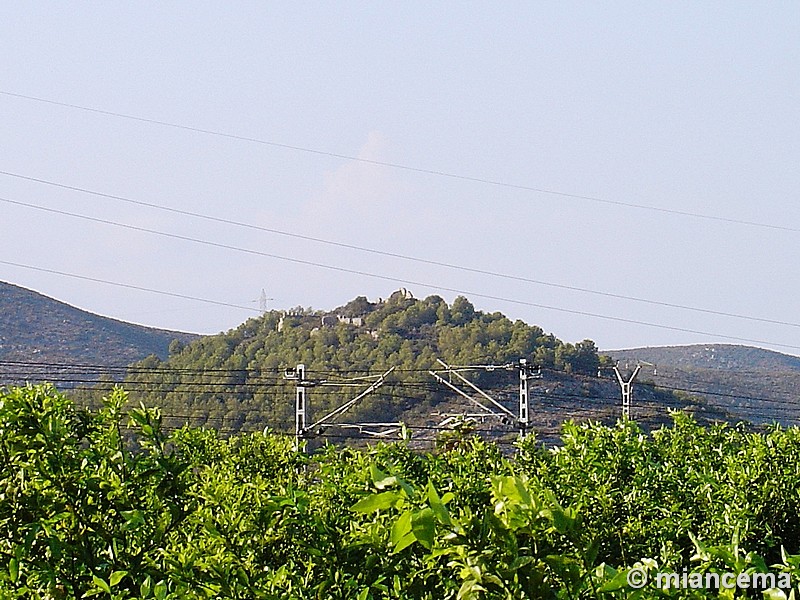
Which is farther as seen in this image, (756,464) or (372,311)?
(372,311)

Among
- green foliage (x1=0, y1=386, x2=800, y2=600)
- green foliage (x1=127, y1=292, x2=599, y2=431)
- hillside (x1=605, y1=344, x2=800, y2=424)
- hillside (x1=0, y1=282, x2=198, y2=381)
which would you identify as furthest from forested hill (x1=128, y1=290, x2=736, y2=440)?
green foliage (x1=0, y1=386, x2=800, y2=600)

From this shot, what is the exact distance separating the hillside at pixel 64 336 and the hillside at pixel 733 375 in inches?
682

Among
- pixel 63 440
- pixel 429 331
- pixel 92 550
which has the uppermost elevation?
pixel 429 331

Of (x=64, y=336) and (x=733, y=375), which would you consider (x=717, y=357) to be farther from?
(x=64, y=336)

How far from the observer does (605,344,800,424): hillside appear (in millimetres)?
37125

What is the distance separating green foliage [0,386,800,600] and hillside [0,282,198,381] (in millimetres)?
34896

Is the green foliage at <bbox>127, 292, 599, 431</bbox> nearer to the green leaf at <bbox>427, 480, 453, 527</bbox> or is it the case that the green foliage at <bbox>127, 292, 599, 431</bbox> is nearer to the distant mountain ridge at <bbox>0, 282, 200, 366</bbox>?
the distant mountain ridge at <bbox>0, 282, 200, 366</bbox>

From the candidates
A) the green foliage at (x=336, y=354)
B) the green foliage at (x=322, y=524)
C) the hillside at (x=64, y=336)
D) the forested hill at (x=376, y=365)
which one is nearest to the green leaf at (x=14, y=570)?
the green foliage at (x=322, y=524)

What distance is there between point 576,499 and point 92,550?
6.55 feet

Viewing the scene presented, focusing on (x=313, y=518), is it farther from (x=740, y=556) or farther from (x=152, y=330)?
(x=152, y=330)

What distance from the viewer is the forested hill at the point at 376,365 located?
117ft

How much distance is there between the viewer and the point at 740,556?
6.55 feet

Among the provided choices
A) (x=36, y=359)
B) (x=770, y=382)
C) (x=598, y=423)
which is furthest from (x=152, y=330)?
(x=598, y=423)

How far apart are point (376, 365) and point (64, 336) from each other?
36.4 feet
